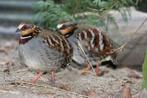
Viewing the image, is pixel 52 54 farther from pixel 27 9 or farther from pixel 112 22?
pixel 27 9

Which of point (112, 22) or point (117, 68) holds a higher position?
point (112, 22)

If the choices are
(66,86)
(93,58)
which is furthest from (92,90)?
(93,58)

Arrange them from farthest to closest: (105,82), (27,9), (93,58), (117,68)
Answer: (27,9) → (117,68) → (93,58) → (105,82)

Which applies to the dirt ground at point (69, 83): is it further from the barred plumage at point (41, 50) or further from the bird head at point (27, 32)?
the bird head at point (27, 32)

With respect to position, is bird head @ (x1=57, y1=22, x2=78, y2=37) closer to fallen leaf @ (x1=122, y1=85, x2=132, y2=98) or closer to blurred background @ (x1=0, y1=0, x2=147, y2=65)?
blurred background @ (x1=0, y1=0, x2=147, y2=65)

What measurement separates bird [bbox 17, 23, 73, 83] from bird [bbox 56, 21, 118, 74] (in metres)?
0.70

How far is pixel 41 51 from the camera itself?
232 inches

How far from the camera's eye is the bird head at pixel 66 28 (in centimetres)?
692

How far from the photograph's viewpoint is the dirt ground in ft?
18.1

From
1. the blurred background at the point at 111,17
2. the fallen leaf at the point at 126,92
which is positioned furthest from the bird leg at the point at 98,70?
the fallen leaf at the point at 126,92

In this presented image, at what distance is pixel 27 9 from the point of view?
374 inches

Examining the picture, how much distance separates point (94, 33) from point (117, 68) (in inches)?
28.7

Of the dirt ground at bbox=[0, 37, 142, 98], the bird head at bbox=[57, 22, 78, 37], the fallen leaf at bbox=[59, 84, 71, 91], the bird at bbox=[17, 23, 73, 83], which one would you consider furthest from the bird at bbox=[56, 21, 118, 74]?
the fallen leaf at bbox=[59, 84, 71, 91]

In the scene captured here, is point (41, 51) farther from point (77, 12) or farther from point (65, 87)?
point (77, 12)
